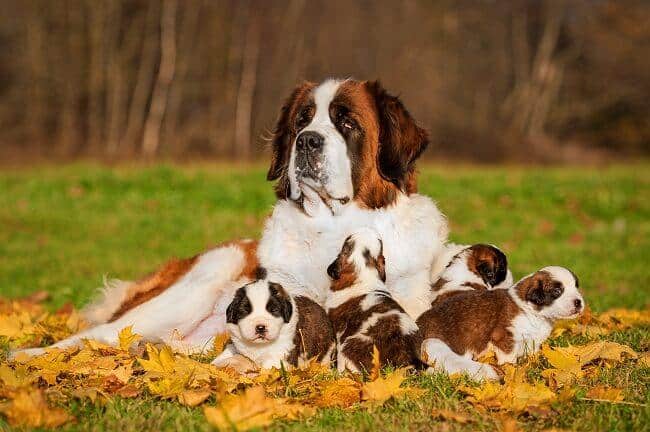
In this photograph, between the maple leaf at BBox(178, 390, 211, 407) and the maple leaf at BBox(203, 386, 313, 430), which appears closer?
the maple leaf at BBox(203, 386, 313, 430)

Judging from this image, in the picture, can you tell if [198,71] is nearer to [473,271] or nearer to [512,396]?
[473,271]

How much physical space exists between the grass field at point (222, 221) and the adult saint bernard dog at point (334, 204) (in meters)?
1.40

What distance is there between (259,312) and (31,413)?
1270mm

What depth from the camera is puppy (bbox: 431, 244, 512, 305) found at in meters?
4.94

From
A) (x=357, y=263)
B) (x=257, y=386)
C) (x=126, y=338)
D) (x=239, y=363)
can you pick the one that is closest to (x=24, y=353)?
(x=126, y=338)

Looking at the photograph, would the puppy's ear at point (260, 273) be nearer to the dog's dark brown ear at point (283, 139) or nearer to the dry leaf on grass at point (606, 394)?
the dog's dark brown ear at point (283, 139)

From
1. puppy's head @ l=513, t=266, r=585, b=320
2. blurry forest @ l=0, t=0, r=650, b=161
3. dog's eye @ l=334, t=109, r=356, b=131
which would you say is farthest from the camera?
blurry forest @ l=0, t=0, r=650, b=161

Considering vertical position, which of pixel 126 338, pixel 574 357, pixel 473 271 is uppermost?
pixel 473 271

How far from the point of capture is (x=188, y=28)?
26641 millimetres

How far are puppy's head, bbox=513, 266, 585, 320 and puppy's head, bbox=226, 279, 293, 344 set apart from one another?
1387 millimetres

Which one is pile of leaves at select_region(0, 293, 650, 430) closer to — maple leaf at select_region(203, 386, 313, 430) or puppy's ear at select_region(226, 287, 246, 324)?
maple leaf at select_region(203, 386, 313, 430)

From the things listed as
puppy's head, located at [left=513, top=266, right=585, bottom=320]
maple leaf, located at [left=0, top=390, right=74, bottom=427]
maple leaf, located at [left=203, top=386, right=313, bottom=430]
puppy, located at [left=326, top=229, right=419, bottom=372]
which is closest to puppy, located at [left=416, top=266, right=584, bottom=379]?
puppy's head, located at [left=513, top=266, right=585, bottom=320]

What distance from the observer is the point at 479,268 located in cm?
505

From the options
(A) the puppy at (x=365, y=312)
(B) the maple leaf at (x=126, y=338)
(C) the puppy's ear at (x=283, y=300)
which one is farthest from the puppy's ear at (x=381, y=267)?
(B) the maple leaf at (x=126, y=338)
